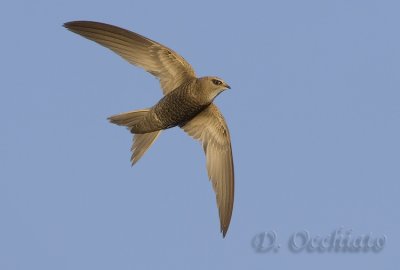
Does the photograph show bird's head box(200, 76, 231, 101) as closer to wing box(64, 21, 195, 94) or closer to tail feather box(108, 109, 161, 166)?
wing box(64, 21, 195, 94)

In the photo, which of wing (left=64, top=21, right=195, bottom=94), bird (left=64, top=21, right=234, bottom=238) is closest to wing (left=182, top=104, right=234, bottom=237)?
bird (left=64, top=21, right=234, bottom=238)

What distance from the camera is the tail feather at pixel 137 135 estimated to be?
13.9m

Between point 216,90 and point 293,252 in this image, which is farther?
point 293,252

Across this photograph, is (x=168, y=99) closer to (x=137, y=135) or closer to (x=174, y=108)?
(x=174, y=108)

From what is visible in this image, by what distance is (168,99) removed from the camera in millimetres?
13766

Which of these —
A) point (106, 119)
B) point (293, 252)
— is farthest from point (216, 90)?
point (293, 252)

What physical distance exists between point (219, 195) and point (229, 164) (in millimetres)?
577

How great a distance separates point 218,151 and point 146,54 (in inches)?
75.3

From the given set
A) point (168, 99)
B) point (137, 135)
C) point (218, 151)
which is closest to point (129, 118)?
point (137, 135)

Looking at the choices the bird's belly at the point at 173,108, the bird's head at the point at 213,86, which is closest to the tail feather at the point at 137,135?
the bird's belly at the point at 173,108

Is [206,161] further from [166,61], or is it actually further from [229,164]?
[166,61]

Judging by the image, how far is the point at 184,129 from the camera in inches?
575

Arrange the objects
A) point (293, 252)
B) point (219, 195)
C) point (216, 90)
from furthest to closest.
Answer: point (293, 252) < point (219, 195) < point (216, 90)

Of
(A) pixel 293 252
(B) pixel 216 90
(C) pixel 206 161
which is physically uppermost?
(B) pixel 216 90
